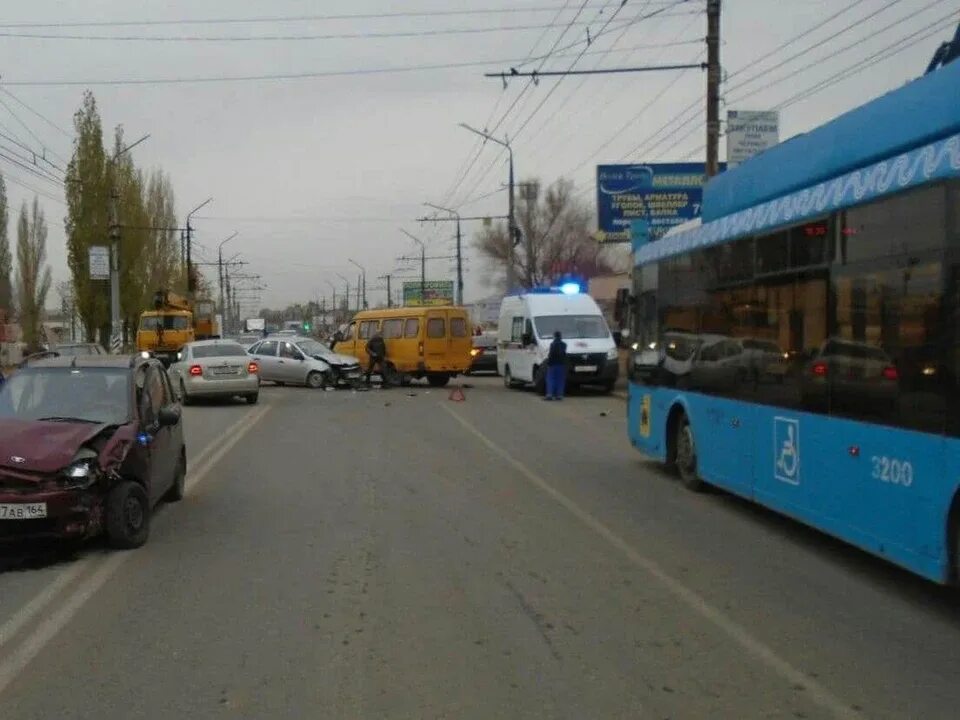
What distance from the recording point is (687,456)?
509 inches

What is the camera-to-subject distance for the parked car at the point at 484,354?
138 feet

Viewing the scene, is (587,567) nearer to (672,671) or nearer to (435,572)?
(435,572)

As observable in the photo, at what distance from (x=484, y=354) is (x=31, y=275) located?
35.5m

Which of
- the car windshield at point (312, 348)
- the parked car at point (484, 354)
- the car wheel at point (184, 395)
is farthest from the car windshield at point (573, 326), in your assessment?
the parked car at point (484, 354)

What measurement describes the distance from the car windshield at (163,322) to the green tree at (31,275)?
13.3 m

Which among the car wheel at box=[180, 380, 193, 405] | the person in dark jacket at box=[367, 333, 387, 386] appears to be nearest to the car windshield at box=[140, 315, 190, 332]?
the person in dark jacket at box=[367, 333, 387, 386]

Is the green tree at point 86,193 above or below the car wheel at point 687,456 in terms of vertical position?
above

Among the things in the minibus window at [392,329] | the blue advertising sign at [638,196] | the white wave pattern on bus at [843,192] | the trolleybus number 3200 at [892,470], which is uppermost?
the blue advertising sign at [638,196]

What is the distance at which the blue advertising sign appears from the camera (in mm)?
37875

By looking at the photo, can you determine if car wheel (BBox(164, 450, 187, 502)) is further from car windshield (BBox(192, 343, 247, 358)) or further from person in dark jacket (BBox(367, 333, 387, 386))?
person in dark jacket (BBox(367, 333, 387, 386))

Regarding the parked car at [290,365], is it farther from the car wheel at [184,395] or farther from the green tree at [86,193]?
the green tree at [86,193]

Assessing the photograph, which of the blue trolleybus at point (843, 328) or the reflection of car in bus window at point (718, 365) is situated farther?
the reflection of car in bus window at point (718, 365)

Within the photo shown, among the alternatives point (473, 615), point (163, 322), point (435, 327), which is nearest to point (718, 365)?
point (473, 615)

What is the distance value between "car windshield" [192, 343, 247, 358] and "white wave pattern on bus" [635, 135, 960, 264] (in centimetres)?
1745
